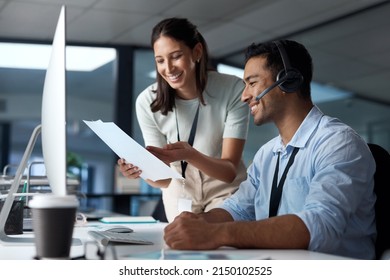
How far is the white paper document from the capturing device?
3.81 ft

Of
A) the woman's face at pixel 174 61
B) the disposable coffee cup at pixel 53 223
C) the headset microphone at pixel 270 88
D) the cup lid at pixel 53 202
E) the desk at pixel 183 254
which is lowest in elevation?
the desk at pixel 183 254

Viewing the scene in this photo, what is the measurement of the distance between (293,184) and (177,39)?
2.48ft

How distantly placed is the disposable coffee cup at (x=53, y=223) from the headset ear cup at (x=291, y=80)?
2.40 ft

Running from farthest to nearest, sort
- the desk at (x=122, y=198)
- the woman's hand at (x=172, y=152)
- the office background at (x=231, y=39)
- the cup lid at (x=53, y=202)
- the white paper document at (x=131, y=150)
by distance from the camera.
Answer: the desk at (x=122, y=198) < the office background at (x=231, y=39) < the woman's hand at (x=172, y=152) < the white paper document at (x=131, y=150) < the cup lid at (x=53, y=202)

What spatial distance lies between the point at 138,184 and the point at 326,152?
2.98m

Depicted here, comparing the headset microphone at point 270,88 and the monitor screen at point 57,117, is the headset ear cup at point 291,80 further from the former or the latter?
the monitor screen at point 57,117

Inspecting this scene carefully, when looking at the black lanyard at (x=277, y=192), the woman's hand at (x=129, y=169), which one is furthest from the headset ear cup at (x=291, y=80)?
the woman's hand at (x=129, y=169)

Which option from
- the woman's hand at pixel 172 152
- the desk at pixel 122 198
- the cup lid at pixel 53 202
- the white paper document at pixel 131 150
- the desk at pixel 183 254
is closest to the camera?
the cup lid at pixel 53 202

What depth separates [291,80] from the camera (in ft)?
4.49

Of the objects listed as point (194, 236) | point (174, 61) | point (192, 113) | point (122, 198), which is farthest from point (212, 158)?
point (122, 198)

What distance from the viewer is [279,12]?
3297 mm

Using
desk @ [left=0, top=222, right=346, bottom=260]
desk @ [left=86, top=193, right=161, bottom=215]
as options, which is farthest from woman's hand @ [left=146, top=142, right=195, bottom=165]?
desk @ [left=86, top=193, right=161, bottom=215]

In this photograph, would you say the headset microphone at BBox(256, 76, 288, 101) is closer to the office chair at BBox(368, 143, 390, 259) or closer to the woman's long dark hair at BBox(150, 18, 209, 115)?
the office chair at BBox(368, 143, 390, 259)

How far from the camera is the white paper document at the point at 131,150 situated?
1.16 m
